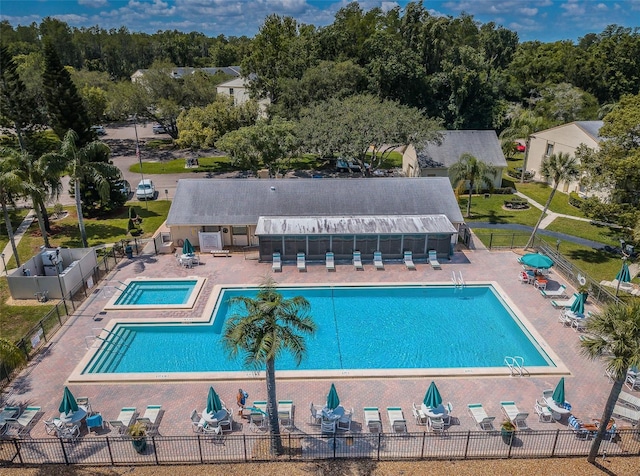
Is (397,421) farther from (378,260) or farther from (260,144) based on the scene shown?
(260,144)

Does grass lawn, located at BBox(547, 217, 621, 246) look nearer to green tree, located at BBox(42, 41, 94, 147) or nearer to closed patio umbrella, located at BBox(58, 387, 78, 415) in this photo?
closed patio umbrella, located at BBox(58, 387, 78, 415)

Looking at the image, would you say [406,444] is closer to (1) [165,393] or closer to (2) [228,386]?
(2) [228,386]

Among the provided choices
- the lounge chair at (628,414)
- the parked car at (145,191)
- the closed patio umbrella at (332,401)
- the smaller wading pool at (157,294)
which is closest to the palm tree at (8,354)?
the smaller wading pool at (157,294)

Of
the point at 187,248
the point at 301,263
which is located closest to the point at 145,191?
the point at 187,248

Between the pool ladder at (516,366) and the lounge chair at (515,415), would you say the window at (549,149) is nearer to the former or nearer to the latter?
A: the pool ladder at (516,366)

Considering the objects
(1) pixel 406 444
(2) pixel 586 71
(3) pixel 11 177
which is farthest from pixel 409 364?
(2) pixel 586 71

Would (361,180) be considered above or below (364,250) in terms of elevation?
above
